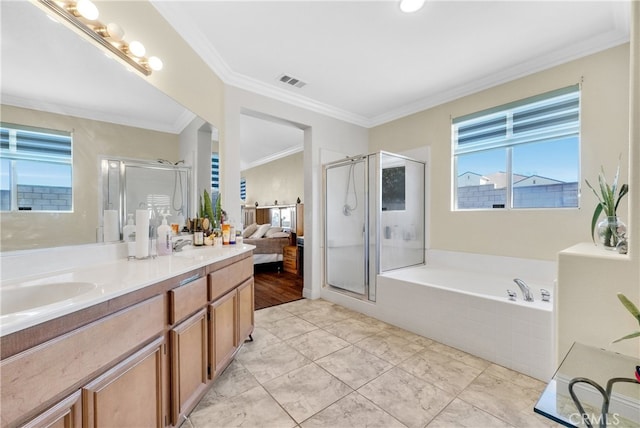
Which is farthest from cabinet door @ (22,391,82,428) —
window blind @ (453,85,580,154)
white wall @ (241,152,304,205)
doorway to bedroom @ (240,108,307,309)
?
white wall @ (241,152,304,205)

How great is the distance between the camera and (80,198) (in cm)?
132

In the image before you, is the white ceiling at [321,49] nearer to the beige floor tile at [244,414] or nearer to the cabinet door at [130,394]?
the cabinet door at [130,394]

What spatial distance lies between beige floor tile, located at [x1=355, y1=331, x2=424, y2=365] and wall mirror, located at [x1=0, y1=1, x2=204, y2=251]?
7.06 ft

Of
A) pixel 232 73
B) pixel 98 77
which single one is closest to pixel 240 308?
pixel 98 77

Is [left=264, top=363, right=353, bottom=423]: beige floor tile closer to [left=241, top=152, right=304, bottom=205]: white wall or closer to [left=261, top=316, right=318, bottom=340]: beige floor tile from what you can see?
[left=261, top=316, right=318, bottom=340]: beige floor tile

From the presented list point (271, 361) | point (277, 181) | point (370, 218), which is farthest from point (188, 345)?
point (277, 181)

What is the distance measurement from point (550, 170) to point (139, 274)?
352 cm

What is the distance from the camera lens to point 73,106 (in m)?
1.30

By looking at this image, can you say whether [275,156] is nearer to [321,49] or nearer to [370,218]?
[370,218]

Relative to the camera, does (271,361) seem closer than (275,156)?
Yes

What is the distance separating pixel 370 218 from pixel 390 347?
4.81 feet

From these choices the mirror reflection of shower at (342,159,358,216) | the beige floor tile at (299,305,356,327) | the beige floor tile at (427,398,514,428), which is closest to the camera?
the beige floor tile at (427,398,514,428)

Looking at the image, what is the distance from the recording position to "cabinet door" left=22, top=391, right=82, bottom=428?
0.72 m

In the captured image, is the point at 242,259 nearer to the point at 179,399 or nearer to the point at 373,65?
the point at 179,399
